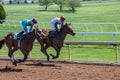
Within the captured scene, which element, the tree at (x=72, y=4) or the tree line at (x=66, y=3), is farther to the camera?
the tree line at (x=66, y=3)

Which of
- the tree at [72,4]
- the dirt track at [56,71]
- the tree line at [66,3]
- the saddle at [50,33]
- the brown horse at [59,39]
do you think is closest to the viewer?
the dirt track at [56,71]

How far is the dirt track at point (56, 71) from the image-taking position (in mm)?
8916

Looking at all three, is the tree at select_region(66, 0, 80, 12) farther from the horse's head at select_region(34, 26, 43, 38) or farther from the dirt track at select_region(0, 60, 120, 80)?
the horse's head at select_region(34, 26, 43, 38)

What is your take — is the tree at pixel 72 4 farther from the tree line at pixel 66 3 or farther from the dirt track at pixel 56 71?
the dirt track at pixel 56 71

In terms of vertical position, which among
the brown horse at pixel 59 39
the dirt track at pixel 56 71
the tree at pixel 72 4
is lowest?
the tree at pixel 72 4

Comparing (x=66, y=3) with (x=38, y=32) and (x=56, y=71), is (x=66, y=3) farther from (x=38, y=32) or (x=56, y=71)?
(x=56, y=71)

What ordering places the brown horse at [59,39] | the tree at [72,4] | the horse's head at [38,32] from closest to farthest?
the horse's head at [38,32] → the brown horse at [59,39] → the tree at [72,4]

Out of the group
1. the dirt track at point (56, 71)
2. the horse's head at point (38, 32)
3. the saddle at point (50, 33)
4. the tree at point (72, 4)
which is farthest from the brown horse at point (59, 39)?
the tree at point (72, 4)

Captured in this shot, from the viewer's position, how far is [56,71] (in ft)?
32.7

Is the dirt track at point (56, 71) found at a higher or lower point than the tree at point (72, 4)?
higher

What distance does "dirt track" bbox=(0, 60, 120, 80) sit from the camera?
8.92 metres

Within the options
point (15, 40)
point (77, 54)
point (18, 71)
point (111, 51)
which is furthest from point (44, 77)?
point (111, 51)

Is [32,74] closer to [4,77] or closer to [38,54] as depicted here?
[4,77]

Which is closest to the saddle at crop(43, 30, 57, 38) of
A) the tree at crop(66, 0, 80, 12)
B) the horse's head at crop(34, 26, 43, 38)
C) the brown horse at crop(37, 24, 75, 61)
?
the brown horse at crop(37, 24, 75, 61)
